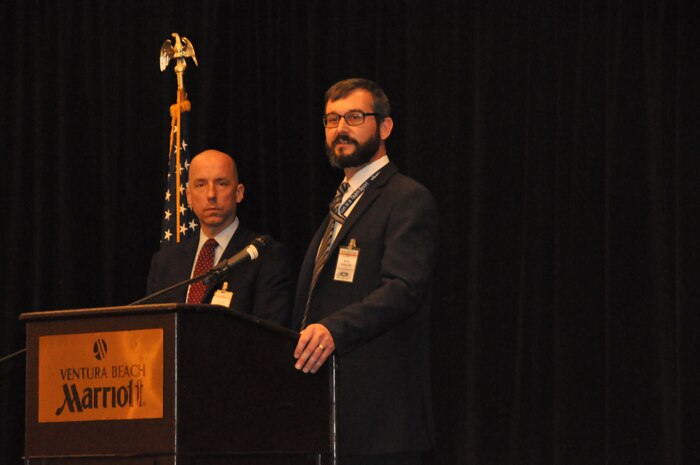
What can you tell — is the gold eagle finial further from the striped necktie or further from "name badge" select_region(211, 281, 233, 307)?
the striped necktie

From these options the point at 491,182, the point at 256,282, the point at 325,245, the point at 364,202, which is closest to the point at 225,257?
the point at 256,282

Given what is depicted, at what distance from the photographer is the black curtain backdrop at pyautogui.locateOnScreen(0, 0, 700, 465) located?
470 cm

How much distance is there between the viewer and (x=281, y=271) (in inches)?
157

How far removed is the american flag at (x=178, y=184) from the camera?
519cm

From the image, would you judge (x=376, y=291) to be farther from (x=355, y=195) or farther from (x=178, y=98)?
(x=178, y=98)

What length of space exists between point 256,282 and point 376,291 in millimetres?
1030

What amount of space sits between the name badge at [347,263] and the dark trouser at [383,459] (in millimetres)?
526

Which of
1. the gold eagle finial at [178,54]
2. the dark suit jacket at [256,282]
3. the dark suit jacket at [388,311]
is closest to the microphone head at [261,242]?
the dark suit jacket at [388,311]

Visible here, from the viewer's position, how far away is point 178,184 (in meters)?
5.23

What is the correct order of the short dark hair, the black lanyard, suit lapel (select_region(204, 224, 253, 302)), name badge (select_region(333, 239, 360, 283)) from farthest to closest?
suit lapel (select_region(204, 224, 253, 302))
the short dark hair
the black lanyard
name badge (select_region(333, 239, 360, 283))

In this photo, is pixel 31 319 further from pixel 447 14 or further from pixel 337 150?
pixel 447 14

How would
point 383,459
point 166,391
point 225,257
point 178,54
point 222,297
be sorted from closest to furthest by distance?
1. point 166,391
2. point 383,459
3. point 222,297
4. point 225,257
5. point 178,54

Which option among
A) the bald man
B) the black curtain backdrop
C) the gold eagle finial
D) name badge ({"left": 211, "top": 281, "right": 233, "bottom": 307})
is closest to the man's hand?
the bald man

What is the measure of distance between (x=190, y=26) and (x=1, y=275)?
1739mm
